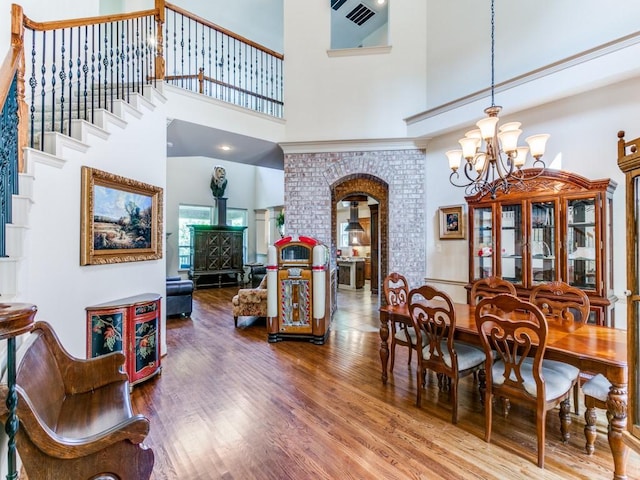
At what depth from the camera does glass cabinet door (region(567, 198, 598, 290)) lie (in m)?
3.25

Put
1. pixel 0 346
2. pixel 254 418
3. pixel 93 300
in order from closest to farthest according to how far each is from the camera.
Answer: pixel 0 346, pixel 254 418, pixel 93 300

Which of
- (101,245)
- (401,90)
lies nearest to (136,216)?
(101,245)

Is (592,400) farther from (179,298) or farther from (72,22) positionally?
(179,298)

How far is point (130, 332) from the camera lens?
2922 mm

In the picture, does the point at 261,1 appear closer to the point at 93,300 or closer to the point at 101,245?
the point at 101,245

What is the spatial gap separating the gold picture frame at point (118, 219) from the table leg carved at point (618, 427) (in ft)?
13.4

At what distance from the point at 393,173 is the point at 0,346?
4.92 m

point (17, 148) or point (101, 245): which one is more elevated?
point (17, 148)

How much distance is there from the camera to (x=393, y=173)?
5.18 metres

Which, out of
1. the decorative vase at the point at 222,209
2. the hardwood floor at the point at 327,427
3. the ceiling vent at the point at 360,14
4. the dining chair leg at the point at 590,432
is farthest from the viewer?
the decorative vase at the point at 222,209

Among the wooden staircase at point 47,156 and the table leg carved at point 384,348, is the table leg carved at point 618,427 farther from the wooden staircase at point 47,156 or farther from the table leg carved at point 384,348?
the wooden staircase at point 47,156

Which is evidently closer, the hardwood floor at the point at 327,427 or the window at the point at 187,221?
the hardwood floor at the point at 327,427

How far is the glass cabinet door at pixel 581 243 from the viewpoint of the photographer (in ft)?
10.7

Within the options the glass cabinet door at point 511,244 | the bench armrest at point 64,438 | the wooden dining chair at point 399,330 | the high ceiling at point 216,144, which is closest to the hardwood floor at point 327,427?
the wooden dining chair at point 399,330
